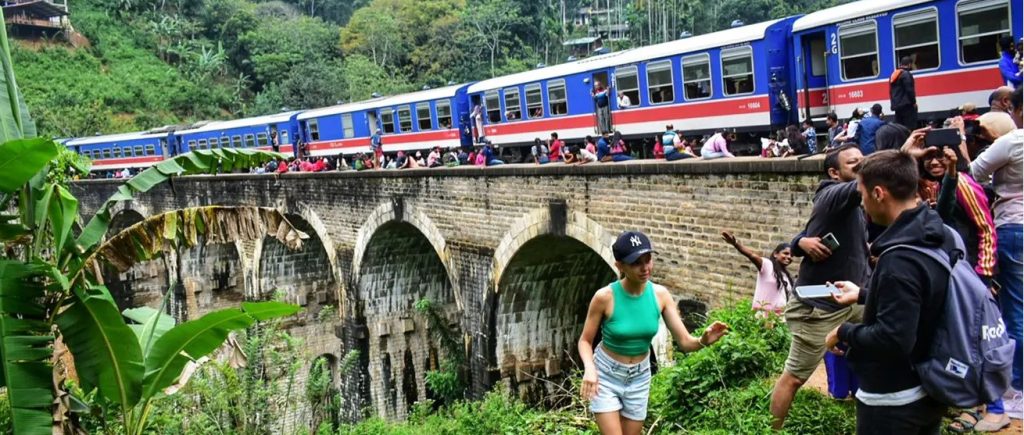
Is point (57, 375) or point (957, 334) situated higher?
point (957, 334)

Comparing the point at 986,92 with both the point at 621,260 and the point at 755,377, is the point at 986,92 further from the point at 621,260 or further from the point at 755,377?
the point at 621,260

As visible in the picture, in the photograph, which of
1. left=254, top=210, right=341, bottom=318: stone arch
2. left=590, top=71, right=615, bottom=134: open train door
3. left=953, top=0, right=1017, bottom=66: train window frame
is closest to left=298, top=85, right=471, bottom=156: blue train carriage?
left=254, top=210, right=341, bottom=318: stone arch

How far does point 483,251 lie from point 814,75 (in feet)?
21.0

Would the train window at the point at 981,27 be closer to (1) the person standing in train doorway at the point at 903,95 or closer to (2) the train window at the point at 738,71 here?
(1) the person standing in train doorway at the point at 903,95

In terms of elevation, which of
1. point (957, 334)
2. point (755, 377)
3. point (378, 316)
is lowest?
point (378, 316)

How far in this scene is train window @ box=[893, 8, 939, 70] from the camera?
404 inches

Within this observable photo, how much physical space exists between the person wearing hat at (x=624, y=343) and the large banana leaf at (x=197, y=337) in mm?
3047

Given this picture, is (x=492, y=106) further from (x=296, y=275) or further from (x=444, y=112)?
(x=296, y=275)

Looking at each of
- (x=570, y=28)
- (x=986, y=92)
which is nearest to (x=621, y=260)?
(x=986, y=92)

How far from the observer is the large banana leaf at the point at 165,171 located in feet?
22.5

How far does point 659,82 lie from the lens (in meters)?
14.4

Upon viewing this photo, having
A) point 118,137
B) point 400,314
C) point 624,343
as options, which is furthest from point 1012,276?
point 118,137

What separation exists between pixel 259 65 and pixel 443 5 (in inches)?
535

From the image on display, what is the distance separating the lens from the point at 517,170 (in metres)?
13.9
